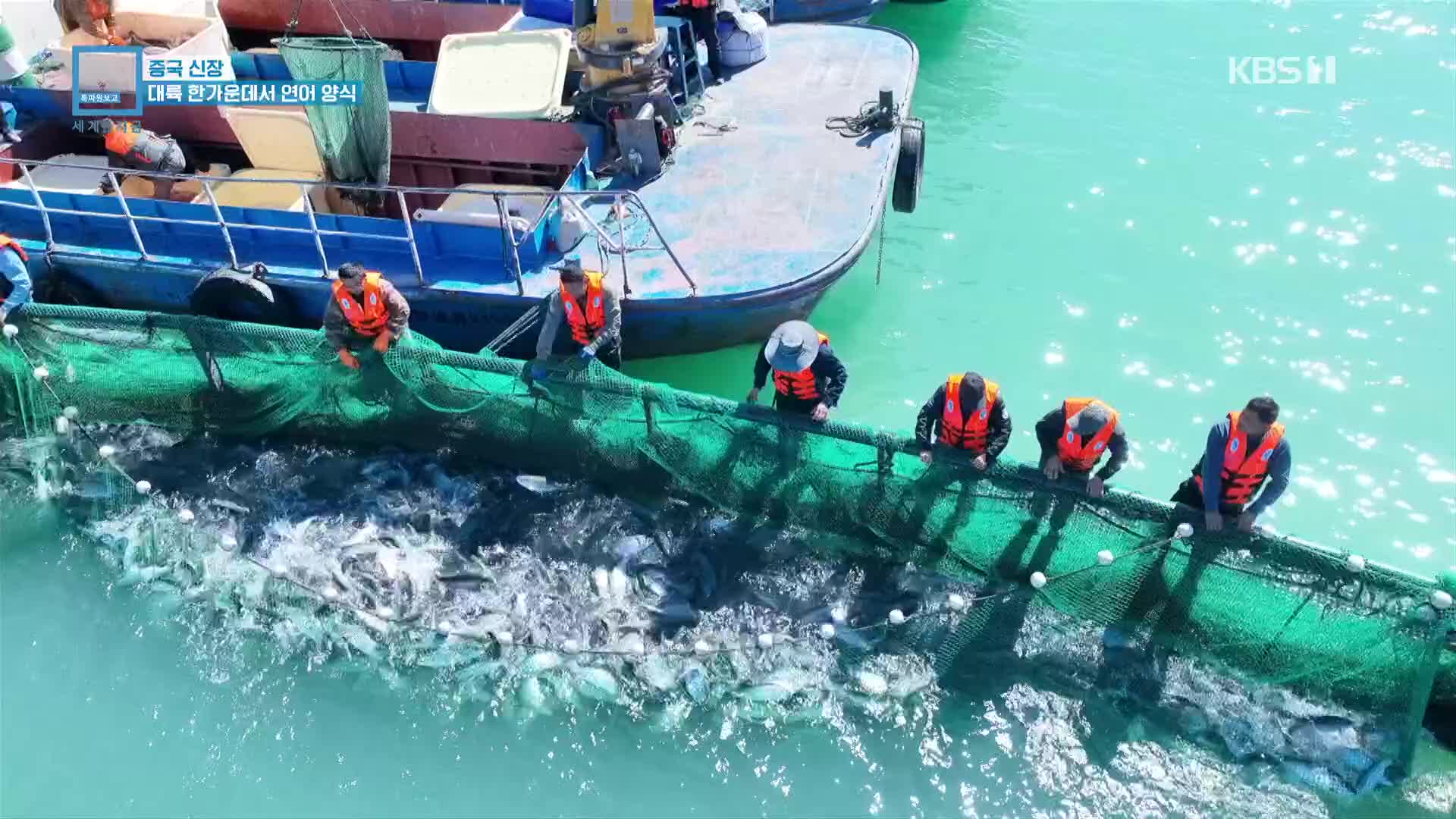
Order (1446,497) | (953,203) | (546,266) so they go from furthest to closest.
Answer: (953,203), (546,266), (1446,497)

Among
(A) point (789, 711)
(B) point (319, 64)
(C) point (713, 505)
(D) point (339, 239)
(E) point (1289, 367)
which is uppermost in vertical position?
(B) point (319, 64)

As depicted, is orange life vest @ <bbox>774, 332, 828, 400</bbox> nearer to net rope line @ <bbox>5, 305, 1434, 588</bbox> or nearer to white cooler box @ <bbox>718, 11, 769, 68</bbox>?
net rope line @ <bbox>5, 305, 1434, 588</bbox>

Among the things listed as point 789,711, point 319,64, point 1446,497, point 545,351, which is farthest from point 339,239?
point 1446,497

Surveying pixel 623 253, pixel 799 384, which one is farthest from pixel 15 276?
pixel 799 384

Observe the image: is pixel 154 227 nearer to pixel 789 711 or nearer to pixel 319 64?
pixel 319 64

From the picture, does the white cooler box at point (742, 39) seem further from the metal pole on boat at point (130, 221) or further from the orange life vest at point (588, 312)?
the metal pole on boat at point (130, 221)
